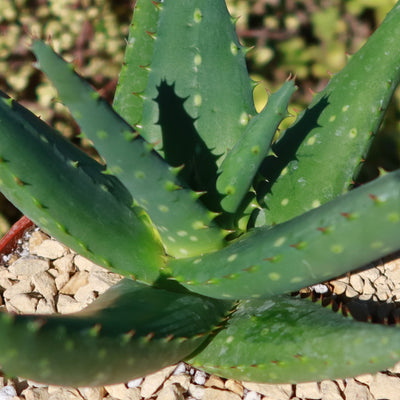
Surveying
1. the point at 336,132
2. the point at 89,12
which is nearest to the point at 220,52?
the point at 336,132

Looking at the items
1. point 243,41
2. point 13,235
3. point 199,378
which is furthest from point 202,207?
point 243,41

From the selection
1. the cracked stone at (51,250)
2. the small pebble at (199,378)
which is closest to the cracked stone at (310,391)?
the small pebble at (199,378)

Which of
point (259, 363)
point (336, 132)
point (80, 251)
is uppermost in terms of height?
point (336, 132)

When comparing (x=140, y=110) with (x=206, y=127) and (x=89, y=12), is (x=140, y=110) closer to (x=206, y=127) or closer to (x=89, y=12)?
(x=206, y=127)

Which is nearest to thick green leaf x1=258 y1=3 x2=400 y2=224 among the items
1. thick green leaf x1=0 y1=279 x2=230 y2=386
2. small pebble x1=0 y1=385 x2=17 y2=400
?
thick green leaf x1=0 y1=279 x2=230 y2=386

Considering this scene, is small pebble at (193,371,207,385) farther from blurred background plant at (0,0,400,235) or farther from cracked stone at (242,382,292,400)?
blurred background plant at (0,0,400,235)

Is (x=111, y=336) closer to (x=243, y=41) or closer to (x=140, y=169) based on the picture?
(x=140, y=169)
